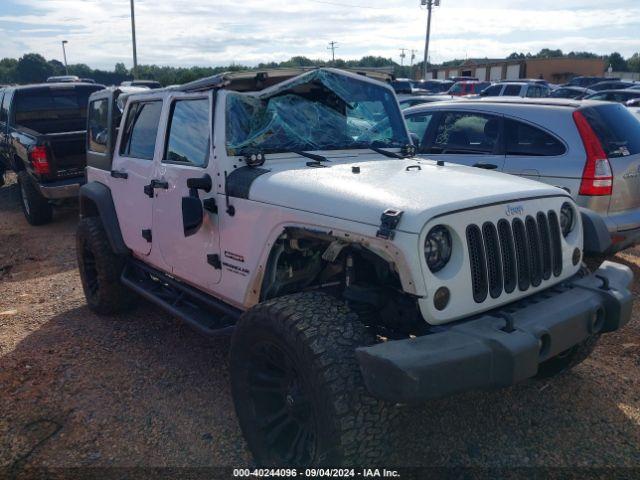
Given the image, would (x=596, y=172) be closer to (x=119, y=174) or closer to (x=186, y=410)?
(x=186, y=410)

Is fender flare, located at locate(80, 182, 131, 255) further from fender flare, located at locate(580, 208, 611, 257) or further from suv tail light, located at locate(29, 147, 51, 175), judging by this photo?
suv tail light, located at locate(29, 147, 51, 175)

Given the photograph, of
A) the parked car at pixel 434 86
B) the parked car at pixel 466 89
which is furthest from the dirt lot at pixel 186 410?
the parked car at pixel 434 86

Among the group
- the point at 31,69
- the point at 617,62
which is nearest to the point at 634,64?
the point at 617,62

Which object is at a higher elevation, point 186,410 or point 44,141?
point 44,141

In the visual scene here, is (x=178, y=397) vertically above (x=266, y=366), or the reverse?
(x=266, y=366)

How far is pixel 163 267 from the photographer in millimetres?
4121

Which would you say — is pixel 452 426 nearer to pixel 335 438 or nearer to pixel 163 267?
pixel 335 438

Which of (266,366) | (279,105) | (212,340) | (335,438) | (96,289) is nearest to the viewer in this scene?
(335,438)

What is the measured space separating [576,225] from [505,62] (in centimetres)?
4646

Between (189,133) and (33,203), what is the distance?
6085 millimetres

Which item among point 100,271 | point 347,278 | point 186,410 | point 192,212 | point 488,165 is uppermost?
point 192,212

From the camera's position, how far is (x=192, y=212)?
3330mm

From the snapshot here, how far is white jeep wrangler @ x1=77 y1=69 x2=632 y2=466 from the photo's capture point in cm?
237

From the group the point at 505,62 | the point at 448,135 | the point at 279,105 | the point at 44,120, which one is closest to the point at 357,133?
the point at 279,105
